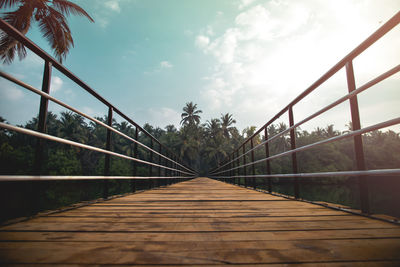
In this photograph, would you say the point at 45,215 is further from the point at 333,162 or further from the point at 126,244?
the point at 333,162

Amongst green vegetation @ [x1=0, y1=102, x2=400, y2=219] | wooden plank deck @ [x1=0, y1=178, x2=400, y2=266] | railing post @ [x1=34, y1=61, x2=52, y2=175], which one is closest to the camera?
wooden plank deck @ [x1=0, y1=178, x2=400, y2=266]

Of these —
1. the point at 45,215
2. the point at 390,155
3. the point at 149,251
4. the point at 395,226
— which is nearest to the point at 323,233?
the point at 395,226

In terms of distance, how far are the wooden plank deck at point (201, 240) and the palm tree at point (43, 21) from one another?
8721mm

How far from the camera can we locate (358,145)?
1.44 meters

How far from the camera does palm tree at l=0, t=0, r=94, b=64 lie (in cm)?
713

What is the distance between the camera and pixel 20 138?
29.6 m

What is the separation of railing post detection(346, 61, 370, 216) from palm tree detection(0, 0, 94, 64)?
354 inches

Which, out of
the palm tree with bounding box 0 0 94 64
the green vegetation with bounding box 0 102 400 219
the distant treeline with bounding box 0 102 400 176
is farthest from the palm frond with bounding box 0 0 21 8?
the distant treeline with bounding box 0 102 400 176

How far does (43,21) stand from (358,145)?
405 inches

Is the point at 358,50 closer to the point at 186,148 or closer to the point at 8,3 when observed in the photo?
the point at 8,3

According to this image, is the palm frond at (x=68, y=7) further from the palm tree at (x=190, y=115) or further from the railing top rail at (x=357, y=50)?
the palm tree at (x=190, y=115)

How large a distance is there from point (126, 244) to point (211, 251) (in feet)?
1.21

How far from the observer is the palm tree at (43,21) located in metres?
7.13

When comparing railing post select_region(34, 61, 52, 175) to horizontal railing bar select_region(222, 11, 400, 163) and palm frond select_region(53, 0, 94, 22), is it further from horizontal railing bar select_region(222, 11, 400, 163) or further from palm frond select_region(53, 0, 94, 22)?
palm frond select_region(53, 0, 94, 22)
